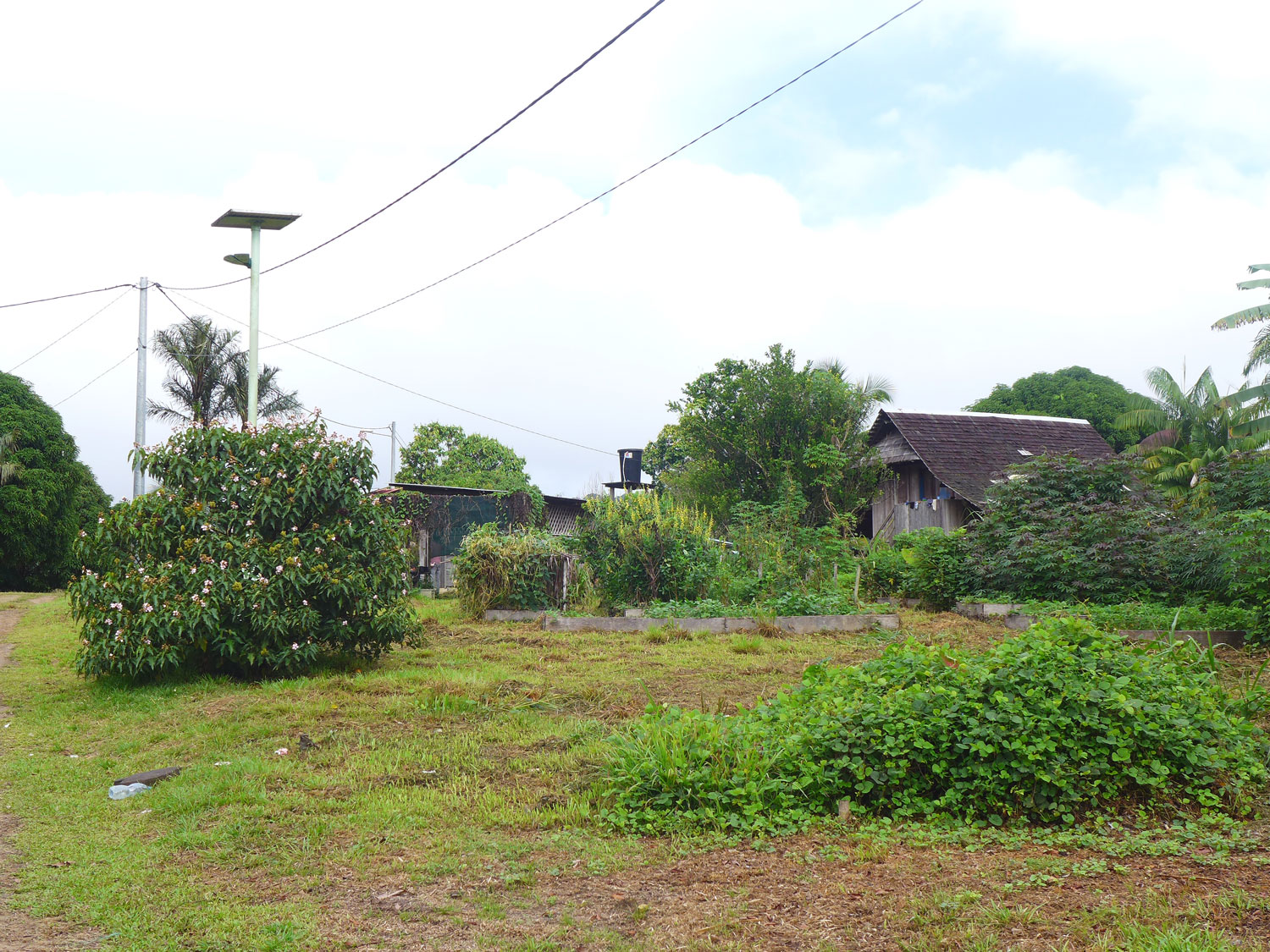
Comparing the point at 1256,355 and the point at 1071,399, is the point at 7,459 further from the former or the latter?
the point at 1071,399

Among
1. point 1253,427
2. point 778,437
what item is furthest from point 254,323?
point 1253,427

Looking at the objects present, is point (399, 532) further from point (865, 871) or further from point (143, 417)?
point (143, 417)

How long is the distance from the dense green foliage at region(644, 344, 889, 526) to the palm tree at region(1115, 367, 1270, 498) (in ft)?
28.9

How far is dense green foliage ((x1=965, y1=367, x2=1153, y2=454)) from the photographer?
40969mm

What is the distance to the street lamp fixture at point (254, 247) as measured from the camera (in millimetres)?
11969

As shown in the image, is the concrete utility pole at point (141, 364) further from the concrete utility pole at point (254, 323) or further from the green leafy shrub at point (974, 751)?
the green leafy shrub at point (974, 751)

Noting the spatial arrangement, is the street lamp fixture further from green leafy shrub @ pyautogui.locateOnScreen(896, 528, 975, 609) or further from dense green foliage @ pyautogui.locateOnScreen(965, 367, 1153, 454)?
dense green foliage @ pyautogui.locateOnScreen(965, 367, 1153, 454)

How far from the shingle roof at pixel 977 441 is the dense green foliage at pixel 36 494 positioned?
24147mm

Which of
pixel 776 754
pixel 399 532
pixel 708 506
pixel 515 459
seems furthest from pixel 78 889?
pixel 515 459

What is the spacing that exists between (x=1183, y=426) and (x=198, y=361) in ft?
110

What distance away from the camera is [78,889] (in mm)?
4133

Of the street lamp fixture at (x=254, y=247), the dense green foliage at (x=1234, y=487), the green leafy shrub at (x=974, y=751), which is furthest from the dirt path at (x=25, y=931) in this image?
the dense green foliage at (x=1234, y=487)

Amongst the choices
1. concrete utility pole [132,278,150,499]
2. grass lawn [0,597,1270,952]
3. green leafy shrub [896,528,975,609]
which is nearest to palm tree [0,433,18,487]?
concrete utility pole [132,278,150,499]

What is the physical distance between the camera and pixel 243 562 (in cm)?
895
